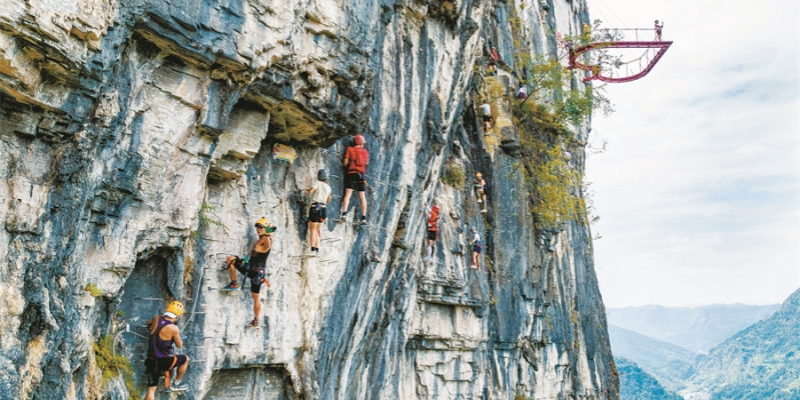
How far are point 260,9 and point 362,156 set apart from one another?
13.1ft

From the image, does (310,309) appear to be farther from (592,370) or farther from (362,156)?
(592,370)

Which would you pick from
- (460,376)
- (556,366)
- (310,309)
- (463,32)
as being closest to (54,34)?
(310,309)

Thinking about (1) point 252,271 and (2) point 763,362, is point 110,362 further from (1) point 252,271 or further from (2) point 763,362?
(2) point 763,362

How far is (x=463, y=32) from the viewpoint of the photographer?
15547 millimetres

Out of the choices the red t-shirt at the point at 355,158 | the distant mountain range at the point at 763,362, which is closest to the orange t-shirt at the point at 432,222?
the red t-shirt at the point at 355,158

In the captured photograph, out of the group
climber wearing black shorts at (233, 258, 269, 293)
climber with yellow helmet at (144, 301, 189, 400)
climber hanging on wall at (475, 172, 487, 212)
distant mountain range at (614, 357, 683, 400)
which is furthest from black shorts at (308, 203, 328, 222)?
distant mountain range at (614, 357, 683, 400)

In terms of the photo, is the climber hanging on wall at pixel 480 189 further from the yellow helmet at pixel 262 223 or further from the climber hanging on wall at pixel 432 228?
the yellow helmet at pixel 262 223

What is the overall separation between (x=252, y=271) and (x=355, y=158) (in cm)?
330

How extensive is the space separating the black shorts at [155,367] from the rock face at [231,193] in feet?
0.79

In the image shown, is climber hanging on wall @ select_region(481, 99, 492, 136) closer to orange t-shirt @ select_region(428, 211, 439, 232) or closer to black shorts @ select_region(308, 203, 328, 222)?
orange t-shirt @ select_region(428, 211, 439, 232)

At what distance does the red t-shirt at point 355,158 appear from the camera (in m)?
11.7

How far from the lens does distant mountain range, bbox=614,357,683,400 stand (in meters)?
114

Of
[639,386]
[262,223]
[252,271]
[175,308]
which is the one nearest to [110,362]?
[175,308]

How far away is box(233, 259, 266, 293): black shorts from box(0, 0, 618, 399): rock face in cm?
34
